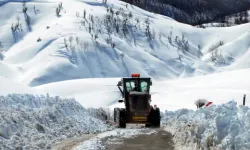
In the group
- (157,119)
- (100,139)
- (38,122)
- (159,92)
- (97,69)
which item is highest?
(97,69)

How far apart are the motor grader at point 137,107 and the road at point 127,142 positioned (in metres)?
2.29

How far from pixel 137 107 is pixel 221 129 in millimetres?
8717

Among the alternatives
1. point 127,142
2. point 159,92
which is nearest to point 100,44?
point 159,92

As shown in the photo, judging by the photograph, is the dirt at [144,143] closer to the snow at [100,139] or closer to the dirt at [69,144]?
the snow at [100,139]

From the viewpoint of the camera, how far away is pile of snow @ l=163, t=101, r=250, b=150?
10.0m

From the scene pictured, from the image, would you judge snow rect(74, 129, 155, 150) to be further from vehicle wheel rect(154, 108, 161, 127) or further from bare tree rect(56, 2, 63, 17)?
bare tree rect(56, 2, 63, 17)

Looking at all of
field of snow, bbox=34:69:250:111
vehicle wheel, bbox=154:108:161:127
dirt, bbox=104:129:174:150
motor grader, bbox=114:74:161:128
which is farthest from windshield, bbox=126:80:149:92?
field of snow, bbox=34:69:250:111

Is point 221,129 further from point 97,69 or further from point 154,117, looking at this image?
point 97,69

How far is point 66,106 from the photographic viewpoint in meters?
20.2

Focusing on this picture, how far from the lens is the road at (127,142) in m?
13.4

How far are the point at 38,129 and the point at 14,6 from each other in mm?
103468

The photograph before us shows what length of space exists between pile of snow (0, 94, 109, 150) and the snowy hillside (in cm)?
5783

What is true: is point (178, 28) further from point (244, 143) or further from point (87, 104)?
point (244, 143)

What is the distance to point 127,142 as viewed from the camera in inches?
577
